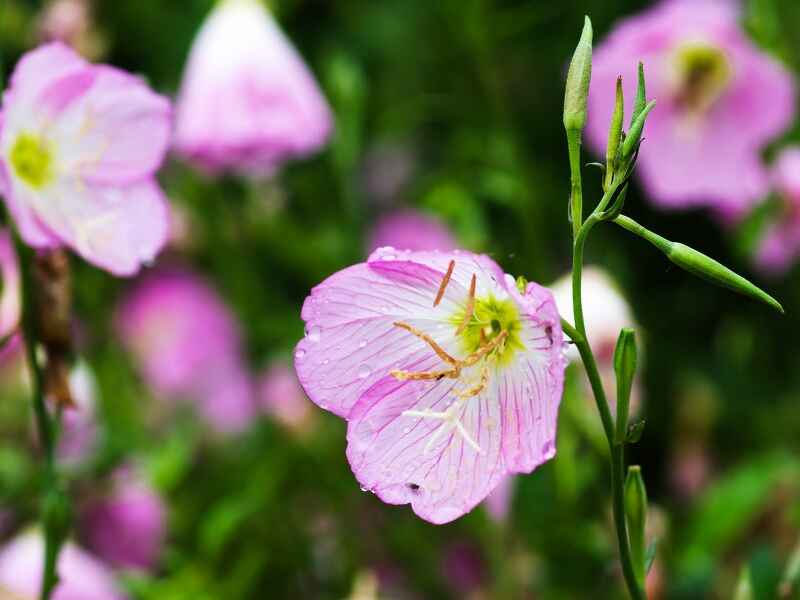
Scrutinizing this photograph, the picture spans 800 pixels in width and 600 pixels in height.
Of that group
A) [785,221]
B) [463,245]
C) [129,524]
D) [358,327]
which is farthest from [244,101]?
[358,327]

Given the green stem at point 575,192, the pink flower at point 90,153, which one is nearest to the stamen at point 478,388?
the green stem at point 575,192

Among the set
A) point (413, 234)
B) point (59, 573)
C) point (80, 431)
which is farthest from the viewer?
point (413, 234)

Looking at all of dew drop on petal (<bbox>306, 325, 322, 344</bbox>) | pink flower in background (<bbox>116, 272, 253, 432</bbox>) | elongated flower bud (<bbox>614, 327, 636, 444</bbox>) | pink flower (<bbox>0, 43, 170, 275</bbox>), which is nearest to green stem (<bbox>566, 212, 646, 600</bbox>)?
elongated flower bud (<bbox>614, 327, 636, 444</bbox>)

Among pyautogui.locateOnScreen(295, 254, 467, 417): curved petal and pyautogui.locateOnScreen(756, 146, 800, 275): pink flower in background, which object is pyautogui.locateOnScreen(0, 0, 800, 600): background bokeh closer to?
pyautogui.locateOnScreen(756, 146, 800, 275): pink flower in background

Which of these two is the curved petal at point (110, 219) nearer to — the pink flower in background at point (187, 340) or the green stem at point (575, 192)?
the green stem at point (575, 192)

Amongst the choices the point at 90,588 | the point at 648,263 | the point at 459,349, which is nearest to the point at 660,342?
the point at 648,263

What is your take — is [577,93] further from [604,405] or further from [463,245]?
[463,245]
